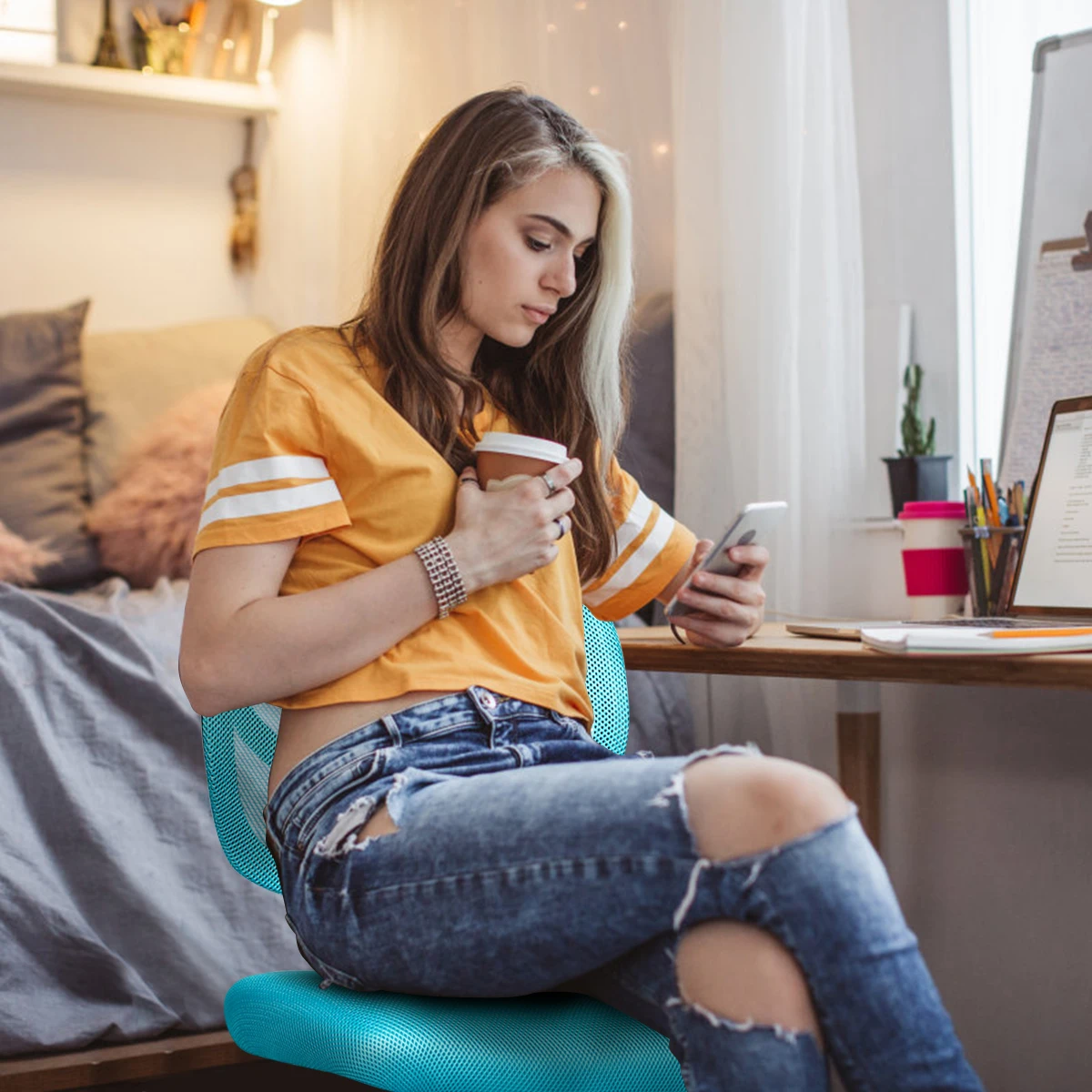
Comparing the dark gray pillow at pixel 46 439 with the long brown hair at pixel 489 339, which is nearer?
the long brown hair at pixel 489 339

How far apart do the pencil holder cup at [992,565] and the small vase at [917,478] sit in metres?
0.22

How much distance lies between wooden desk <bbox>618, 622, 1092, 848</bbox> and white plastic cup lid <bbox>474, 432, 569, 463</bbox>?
277 millimetres

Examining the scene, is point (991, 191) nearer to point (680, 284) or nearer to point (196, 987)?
point (680, 284)

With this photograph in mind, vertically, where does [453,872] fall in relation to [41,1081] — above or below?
above

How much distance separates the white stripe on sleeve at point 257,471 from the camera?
1013 mm

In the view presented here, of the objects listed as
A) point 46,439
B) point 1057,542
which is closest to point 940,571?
point 1057,542

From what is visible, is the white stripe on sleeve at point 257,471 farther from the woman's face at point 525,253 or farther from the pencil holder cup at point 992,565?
the pencil holder cup at point 992,565

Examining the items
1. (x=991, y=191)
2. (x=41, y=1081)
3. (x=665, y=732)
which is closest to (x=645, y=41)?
(x=991, y=191)

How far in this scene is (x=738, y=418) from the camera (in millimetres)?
1774

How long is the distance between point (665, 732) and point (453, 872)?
1141mm

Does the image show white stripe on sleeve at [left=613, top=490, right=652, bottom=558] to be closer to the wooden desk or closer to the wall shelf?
the wooden desk

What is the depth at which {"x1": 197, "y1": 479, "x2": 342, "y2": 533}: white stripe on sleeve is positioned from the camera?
3.28ft

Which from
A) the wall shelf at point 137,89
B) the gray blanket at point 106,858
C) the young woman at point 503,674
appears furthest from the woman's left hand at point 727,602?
the wall shelf at point 137,89

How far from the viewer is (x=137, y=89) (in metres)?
3.15
